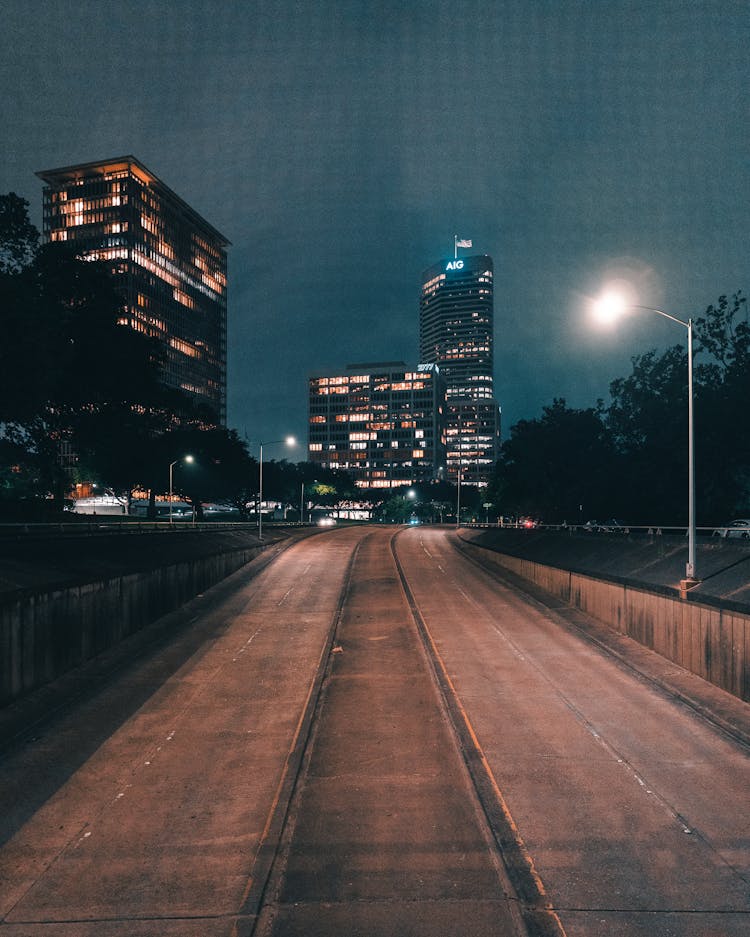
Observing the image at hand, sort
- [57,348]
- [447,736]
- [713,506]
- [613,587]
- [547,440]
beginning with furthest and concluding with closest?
[547,440], [713,506], [57,348], [613,587], [447,736]

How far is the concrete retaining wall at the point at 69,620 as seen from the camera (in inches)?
658

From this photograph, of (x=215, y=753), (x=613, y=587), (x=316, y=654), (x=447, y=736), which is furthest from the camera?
(x=613, y=587)

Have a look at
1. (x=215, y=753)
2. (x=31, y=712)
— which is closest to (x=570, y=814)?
(x=215, y=753)

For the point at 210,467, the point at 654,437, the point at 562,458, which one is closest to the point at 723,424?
the point at 654,437

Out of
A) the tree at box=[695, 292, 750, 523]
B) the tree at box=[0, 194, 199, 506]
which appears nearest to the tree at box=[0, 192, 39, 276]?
the tree at box=[0, 194, 199, 506]

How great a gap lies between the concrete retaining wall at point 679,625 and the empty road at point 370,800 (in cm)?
93

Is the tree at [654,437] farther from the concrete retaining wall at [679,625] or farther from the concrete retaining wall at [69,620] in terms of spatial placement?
the concrete retaining wall at [69,620]

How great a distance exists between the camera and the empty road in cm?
825

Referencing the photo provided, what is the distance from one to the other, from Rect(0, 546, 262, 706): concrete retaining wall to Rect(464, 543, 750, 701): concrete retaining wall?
1687 cm

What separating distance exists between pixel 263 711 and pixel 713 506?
57732 millimetres

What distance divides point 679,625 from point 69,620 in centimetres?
1734

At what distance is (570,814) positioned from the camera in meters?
11.0

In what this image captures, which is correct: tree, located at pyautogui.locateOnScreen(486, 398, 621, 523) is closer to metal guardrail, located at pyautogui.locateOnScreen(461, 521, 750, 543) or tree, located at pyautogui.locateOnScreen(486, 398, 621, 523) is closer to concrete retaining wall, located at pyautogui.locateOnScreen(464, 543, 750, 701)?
metal guardrail, located at pyautogui.locateOnScreen(461, 521, 750, 543)

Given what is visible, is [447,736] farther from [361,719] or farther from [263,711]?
[263,711]
